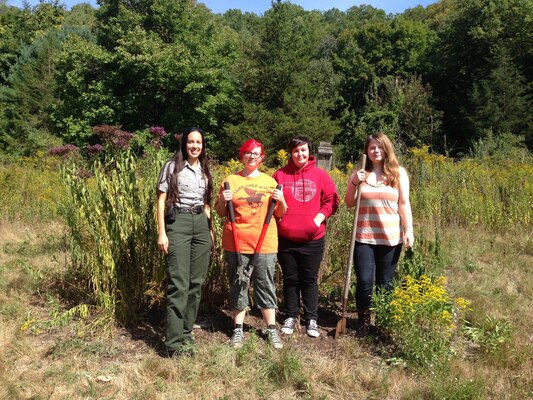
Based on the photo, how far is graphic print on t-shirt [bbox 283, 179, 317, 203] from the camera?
3631 mm

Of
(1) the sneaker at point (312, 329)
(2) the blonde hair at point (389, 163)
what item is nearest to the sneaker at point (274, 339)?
(1) the sneaker at point (312, 329)

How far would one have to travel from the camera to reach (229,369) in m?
3.15

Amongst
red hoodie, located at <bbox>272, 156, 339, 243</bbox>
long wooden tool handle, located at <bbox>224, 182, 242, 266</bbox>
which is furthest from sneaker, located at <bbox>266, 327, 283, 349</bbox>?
red hoodie, located at <bbox>272, 156, 339, 243</bbox>

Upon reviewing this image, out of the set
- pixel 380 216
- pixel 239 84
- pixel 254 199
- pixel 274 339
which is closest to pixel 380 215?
pixel 380 216

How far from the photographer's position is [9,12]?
122 ft

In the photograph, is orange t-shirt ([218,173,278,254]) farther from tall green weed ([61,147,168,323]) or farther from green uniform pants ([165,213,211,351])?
tall green weed ([61,147,168,323])

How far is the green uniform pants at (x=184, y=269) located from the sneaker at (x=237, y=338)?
333 mm

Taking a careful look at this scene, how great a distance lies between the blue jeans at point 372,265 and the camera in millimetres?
3660

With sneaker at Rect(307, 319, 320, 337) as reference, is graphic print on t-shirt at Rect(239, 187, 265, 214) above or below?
above

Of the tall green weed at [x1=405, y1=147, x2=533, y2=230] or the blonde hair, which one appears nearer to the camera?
the blonde hair

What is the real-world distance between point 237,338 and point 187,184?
3.98 feet

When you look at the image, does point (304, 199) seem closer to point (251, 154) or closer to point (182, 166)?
point (251, 154)

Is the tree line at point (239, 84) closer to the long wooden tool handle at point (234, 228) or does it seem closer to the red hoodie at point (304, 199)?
the red hoodie at point (304, 199)

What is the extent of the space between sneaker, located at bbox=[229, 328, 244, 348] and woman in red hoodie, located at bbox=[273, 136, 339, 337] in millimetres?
367
